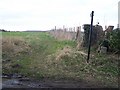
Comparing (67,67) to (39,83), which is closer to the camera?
(39,83)

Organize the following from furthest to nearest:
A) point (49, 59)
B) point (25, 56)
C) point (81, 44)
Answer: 1. point (81, 44)
2. point (25, 56)
3. point (49, 59)

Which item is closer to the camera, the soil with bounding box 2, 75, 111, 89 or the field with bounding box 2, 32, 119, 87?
the soil with bounding box 2, 75, 111, 89

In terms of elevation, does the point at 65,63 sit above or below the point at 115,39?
below

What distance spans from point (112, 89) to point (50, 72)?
2.87m

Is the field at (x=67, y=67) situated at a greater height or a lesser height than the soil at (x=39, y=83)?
greater

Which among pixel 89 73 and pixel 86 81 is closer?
pixel 86 81

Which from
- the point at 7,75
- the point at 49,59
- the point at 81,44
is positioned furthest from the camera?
the point at 81,44

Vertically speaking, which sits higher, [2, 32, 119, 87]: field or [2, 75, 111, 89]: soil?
[2, 32, 119, 87]: field

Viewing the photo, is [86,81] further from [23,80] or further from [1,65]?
[1,65]

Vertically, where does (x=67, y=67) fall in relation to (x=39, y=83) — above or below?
above

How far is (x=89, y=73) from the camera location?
1132cm

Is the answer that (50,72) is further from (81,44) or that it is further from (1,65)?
(81,44)

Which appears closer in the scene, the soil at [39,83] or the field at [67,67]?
the soil at [39,83]

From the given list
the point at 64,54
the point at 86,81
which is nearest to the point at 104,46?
the point at 64,54
